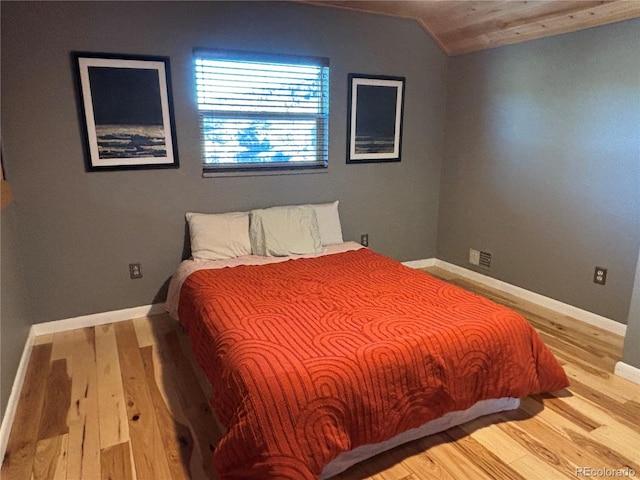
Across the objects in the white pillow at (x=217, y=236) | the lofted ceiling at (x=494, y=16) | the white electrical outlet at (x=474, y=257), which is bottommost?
the white electrical outlet at (x=474, y=257)

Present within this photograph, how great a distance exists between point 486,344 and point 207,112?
2481mm

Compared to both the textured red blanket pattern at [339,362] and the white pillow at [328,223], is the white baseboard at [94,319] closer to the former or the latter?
the textured red blanket pattern at [339,362]

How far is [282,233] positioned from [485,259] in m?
1.93

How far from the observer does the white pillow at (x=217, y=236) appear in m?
3.10

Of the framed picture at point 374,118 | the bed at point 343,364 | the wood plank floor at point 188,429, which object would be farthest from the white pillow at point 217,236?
the framed picture at point 374,118

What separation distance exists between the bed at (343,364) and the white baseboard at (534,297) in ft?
3.69

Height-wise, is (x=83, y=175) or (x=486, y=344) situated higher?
(x=83, y=175)

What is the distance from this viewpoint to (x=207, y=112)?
3172 mm

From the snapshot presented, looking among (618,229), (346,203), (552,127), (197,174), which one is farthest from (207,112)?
(618,229)

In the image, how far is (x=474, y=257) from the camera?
158 inches

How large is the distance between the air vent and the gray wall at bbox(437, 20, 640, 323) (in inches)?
2.6

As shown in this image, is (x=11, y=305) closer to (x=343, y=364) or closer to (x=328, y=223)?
(x=343, y=364)

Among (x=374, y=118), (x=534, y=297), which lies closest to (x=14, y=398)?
(x=374, y=118)

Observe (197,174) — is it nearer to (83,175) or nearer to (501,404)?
(83,175)
